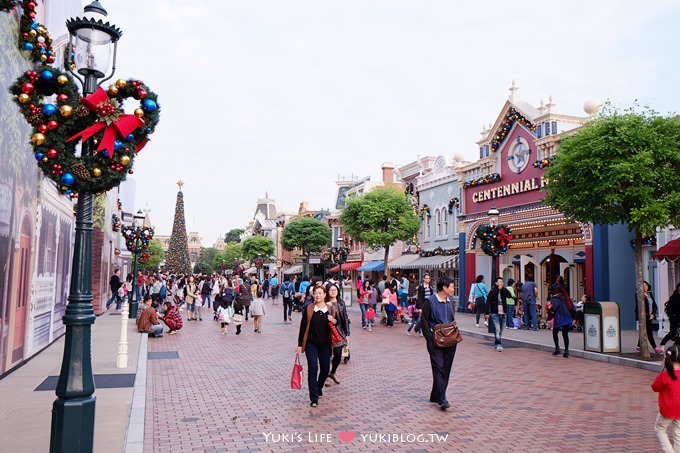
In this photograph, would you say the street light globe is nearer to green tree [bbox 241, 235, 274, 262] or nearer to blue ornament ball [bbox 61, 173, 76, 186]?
blue ornament ball [bbox 61, 173, 76, 186]

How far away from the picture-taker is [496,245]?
1823cm

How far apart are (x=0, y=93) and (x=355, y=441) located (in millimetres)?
7148

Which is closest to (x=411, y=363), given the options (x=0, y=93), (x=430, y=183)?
(x=0, y=93)

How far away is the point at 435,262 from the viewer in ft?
104

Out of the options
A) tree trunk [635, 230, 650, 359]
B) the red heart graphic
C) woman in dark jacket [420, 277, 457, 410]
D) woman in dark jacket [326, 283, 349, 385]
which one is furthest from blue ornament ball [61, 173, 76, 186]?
tree trunk [635, 230, 650, 359]

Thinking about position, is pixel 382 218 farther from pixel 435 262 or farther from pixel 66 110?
pixel 66 110

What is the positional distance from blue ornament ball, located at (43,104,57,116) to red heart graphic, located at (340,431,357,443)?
185 inches

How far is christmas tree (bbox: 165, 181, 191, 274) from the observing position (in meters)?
67.7

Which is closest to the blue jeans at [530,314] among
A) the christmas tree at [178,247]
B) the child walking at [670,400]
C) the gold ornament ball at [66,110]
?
the child walking at [670,400]

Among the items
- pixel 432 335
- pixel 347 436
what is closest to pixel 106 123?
pixel 347 436

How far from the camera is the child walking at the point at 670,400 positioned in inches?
209

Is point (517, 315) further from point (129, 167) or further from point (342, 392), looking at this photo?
point (129, 167)

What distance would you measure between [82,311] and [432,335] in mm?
4722

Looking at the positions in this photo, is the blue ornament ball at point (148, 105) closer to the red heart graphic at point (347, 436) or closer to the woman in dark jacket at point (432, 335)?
the red heart graphic at point (347, 436)
